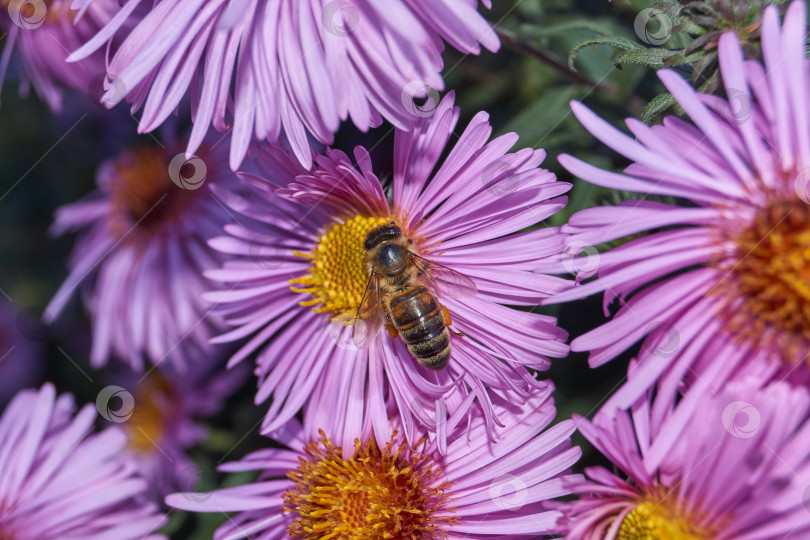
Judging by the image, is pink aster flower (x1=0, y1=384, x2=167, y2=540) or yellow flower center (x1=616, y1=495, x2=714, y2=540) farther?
pink aster flower (x1=0, y1=384, x2=167, y2=540)

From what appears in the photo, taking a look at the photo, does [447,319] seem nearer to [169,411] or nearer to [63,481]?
[63,481]

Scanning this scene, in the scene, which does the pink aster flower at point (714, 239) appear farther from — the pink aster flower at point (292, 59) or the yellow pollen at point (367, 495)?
the yellow pollen at point (367, 495)

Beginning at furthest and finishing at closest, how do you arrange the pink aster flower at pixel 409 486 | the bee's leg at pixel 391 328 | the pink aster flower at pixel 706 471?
the bee's leg at pixel 391 328 < the pink aster flower at pixel 409 486 < the pink aster flower at pixel 706 471

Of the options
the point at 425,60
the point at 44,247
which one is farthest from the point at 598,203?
the point at 44,247

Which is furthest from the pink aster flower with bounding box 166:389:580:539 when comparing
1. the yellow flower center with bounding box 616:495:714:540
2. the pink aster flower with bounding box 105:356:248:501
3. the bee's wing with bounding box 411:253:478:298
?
the pink aster flower with bounding box 105:356:248:501

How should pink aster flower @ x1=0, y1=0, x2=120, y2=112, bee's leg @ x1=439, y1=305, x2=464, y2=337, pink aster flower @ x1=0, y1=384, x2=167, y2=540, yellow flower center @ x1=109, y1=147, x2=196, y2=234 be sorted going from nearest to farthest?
bee's leg @ x1=439, y1=305, x2=464, y2=337 → pink aster flower @ x1=0, y1=384, x2=167, y2=540 → pink aster flower @ x1=0, y1=0, x2=120, y2=112 → yellow flower center @ x1=109, y1=147, x2=196, y2=234

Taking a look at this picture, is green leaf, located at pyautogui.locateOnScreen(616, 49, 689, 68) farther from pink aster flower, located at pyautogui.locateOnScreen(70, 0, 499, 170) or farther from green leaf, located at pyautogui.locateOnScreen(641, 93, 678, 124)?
pink aster flower, located at pyautogui.locateOnScreen(70, 0, 499, 170)

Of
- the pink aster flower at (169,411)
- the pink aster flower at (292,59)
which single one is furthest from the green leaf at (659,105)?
the pink aster flower at (169,411)
